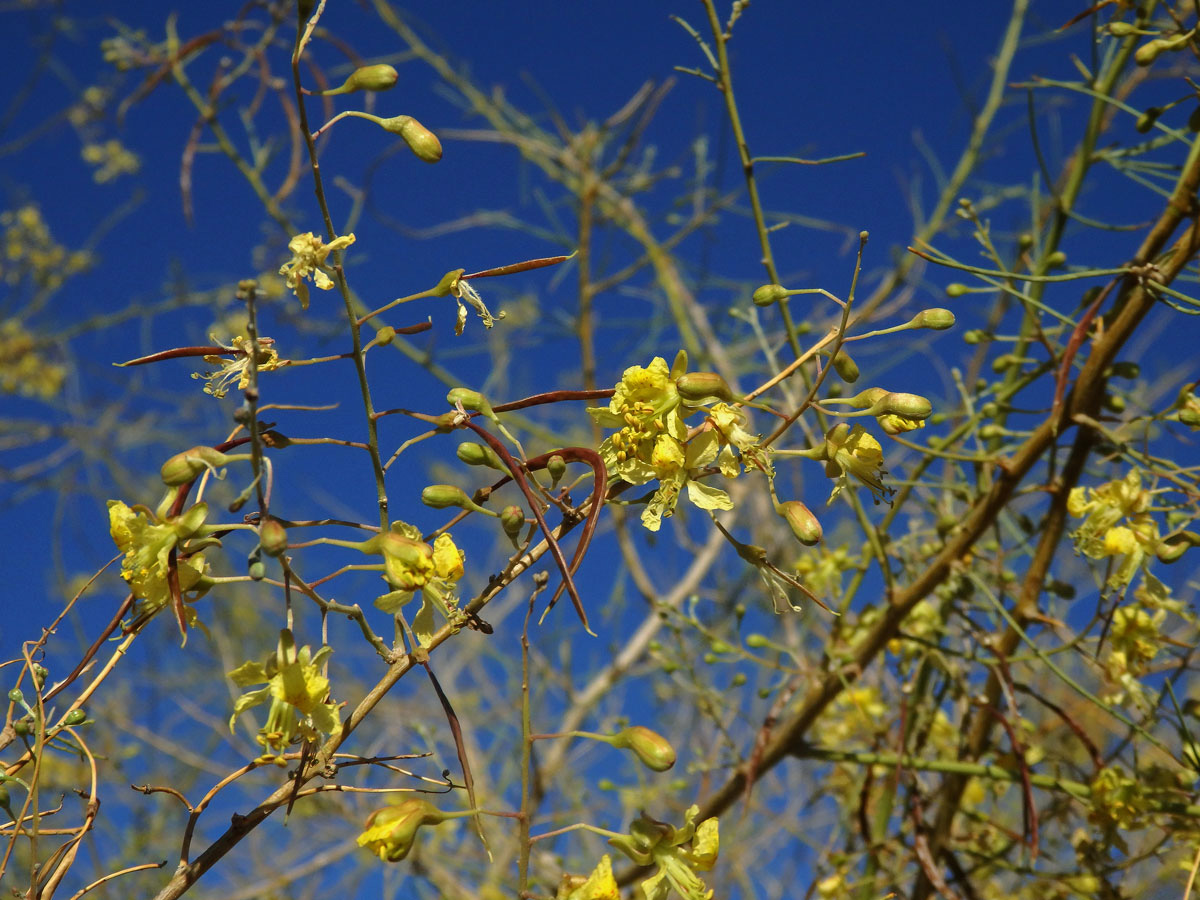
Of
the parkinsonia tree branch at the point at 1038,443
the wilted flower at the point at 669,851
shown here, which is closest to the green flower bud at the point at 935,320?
the parkinsonia tree branch at the point at 1038,443

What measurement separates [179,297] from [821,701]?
3044mm

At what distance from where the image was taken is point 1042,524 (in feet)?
5.05

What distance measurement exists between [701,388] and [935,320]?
26 cm

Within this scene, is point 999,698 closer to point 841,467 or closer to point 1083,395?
point 1083,395

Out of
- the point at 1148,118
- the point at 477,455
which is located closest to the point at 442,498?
the point at 477,455

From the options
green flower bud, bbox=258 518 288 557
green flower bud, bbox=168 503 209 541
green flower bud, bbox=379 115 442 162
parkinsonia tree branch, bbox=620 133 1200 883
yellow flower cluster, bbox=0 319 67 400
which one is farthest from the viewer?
yellow flower cluster, bbox=0 319 67 400

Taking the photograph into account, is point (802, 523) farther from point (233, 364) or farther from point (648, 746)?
point (233, 364)

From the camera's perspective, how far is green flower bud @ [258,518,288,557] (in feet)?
2.19

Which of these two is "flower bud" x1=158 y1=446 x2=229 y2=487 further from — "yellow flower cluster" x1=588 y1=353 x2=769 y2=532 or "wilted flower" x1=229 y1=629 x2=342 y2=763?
"yellow flower cluster" x1=588 y1=353 x2=769 y2=532

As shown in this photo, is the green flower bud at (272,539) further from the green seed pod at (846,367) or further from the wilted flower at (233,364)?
the green seed pod at (846,367)

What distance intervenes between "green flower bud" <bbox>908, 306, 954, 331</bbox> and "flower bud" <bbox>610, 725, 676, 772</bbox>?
478 millimetres

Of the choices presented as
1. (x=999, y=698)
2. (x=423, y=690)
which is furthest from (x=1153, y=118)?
(x=423, y=690)

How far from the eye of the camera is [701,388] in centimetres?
87

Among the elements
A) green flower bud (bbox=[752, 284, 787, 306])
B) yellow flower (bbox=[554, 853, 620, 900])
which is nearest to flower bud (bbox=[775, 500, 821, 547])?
green flower bud (bbox=[752, 284, 787, 306])
